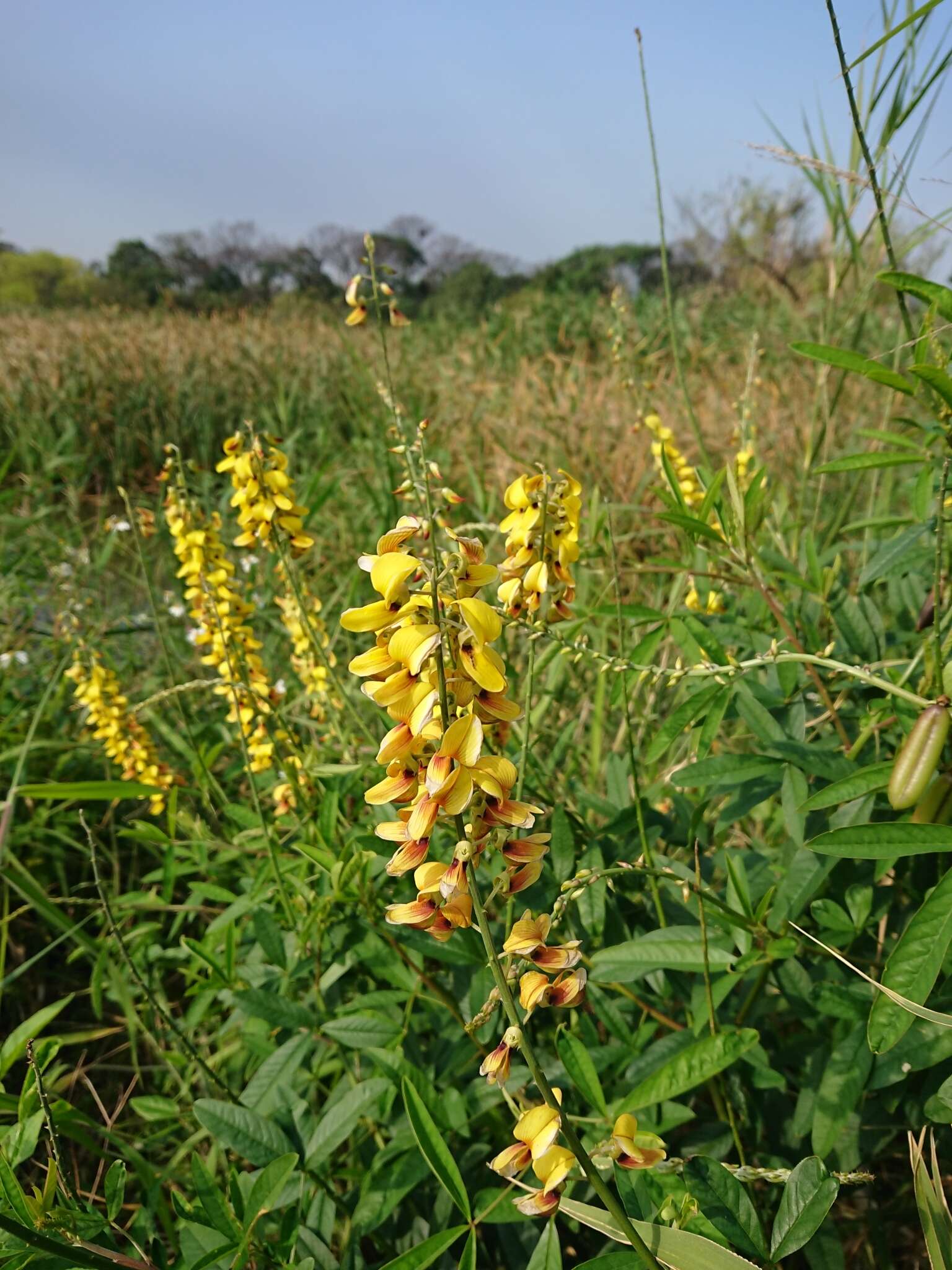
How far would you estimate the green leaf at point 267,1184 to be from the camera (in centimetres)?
94

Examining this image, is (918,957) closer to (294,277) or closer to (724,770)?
(724,770)

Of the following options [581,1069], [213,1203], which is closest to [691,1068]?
[581,1069]

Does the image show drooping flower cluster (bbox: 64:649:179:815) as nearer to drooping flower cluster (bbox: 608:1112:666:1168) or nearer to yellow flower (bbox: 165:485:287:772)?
yellow flower (bbox: 165:485:287:772)

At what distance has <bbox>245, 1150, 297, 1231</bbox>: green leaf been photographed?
94cm

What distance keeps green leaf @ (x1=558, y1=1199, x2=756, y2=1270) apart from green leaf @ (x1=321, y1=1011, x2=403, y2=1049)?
50 centimetres

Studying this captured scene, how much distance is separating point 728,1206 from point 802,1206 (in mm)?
86

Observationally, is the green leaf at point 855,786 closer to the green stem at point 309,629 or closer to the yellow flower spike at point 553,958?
the yellow flower spike at point 553,958

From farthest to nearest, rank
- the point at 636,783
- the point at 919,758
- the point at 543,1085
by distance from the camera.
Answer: the point at 636,783 < the point at 919,758 < the point at 543,1085

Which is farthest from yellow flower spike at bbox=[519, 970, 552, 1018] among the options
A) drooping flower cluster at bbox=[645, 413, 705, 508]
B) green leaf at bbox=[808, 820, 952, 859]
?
drooping flower cluster at bbox=[645, 413, 705, 508]

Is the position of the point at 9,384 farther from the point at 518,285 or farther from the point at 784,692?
the point at 518,285

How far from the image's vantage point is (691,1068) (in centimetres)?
94

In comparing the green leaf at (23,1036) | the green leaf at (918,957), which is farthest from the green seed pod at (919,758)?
the green leaf at (23,1036)

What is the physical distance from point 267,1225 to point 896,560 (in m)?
1.39

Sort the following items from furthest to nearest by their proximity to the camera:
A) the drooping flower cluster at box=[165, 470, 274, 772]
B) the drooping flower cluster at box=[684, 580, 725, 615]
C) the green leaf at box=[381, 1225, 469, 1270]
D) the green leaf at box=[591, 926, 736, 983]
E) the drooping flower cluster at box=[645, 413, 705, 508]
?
the drooping flower cluster at box=[645, 413, 705, 508] < the drooping flower cluster at box=[165, 470, 274, 772] < the drooping flower cluster at box=[684, 580, 725, 615] < the green leaf at box=[591, 926, 736, 983] < the green leaf at box=[381, 1225, 469, 1270]
